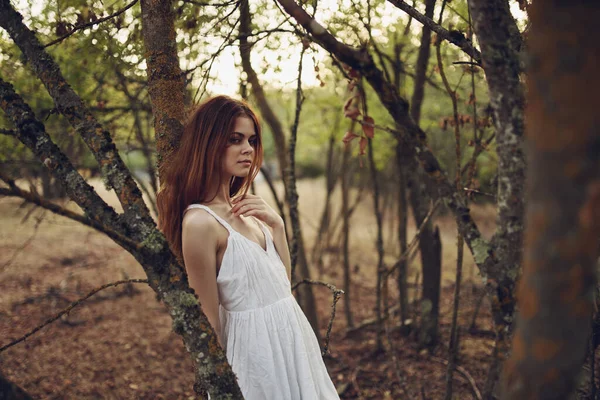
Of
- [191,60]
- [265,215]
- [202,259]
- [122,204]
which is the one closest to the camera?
[122,204]

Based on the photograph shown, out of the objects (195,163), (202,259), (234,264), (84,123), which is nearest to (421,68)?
(195,163)

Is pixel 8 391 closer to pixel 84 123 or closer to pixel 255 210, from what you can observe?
pixel 84 123

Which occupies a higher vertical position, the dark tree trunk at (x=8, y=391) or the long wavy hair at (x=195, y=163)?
the long wavy hair at (x=195, y=163)

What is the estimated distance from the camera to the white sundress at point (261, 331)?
1892mm

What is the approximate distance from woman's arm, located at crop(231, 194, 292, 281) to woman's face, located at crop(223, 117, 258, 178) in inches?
6.0

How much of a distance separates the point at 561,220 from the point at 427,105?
22.3 feet

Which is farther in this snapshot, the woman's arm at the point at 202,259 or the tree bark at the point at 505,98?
the woman's arm at the point at 202,259

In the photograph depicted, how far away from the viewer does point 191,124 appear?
6.56ft

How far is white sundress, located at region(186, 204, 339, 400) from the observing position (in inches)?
74.5

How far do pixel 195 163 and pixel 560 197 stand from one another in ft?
4.91

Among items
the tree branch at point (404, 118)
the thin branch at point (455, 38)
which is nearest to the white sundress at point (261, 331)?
the tree branch at point (404, 118)

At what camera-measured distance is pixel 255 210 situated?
2.15 m

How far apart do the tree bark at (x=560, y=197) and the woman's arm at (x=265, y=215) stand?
1464 mm

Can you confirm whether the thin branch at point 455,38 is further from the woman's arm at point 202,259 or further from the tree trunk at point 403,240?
the tree trunk at point 403,240
